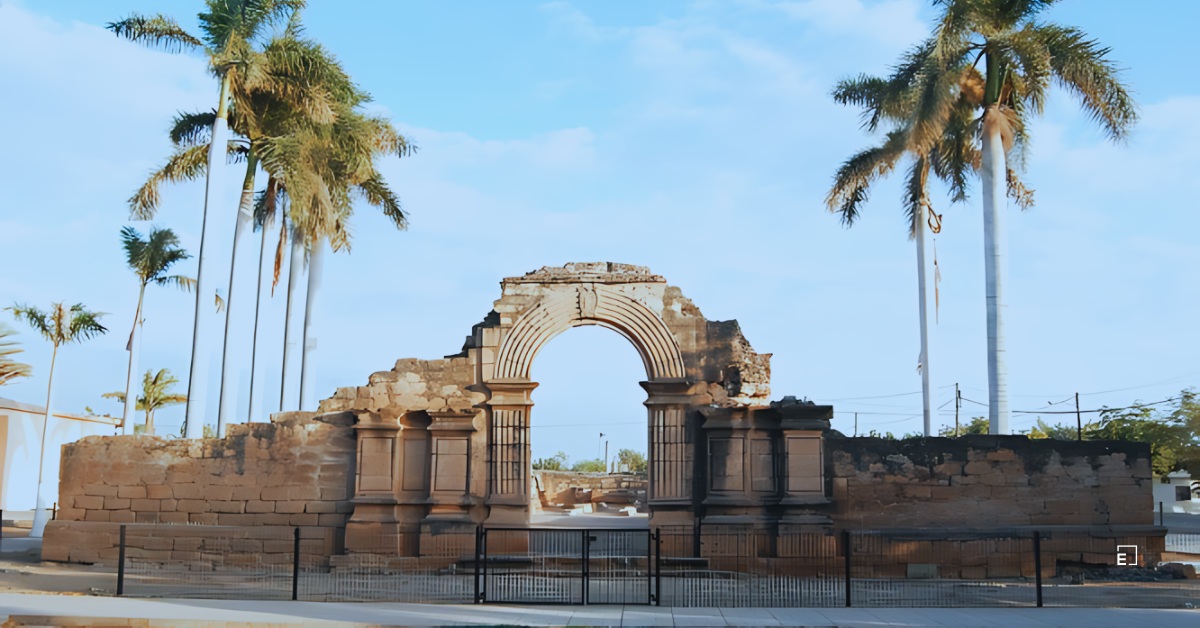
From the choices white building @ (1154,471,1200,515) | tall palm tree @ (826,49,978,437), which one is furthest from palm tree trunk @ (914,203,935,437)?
white building @ (1154,471,1200,515)

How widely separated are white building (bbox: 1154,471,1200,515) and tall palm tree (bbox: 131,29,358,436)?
3856 centimetres

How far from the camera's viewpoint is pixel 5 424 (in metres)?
40.9

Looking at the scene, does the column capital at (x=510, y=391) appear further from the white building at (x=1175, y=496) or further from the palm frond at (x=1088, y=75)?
the white building at (x=1175, y=496)

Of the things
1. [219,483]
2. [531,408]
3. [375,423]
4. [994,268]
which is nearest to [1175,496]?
[994,268]

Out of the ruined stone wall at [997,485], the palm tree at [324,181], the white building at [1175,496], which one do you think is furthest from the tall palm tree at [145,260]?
→ the white building at [1175,496]

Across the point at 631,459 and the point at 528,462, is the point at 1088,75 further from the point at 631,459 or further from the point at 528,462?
the point at 631,459

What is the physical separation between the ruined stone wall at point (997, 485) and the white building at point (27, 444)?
106 ft

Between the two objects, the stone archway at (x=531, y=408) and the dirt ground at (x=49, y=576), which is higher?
the stone archway at (x=531, y=408)

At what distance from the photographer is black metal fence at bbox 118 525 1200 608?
15.9 meters

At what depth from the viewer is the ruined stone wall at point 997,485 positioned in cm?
1858

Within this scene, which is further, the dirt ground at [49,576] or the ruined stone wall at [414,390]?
the ruined stone wall at [414,390]

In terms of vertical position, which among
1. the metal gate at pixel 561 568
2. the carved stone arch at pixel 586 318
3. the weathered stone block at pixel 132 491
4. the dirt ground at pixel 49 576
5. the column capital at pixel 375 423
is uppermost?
the carved stone arch at pixel 586 318

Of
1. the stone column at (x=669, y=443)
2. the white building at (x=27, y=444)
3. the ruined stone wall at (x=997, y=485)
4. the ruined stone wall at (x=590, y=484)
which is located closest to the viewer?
the ruined stone wall at (x=997, y=485)

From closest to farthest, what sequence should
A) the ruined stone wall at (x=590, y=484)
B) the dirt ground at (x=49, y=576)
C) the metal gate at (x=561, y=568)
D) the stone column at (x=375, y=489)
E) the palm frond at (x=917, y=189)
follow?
the metal gate at (x=561, y=568) < the dirt ground at (x=49, y=576) < the stone column at (x=375, y=489) < the palm frond at (x=917, y=189) < the ruined stone wall at (x=590, y=484)
